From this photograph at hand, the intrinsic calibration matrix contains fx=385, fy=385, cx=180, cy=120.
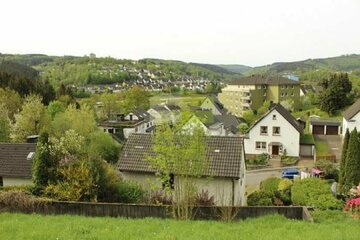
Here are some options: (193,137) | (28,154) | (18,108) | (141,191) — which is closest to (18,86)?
(18,108)

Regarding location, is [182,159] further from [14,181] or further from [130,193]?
[14,181]

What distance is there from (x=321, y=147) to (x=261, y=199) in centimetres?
2748

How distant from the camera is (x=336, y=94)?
62219mm

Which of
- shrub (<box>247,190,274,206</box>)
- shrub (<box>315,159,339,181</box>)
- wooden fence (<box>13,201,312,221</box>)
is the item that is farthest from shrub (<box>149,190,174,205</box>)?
shrub (<box>315,159,339,181</box>)

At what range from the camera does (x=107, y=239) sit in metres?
9.84

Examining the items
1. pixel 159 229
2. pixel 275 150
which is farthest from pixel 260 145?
pixel 159 229

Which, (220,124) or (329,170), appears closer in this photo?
(329,170)

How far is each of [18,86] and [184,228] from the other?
5698cm

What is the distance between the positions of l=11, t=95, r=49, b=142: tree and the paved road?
68.7 feet

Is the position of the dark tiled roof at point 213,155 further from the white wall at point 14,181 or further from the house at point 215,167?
the white wall at point 14,181

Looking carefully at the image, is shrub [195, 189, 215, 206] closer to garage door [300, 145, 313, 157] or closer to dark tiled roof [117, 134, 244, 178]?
dark tiled roof [117, 134, 244, 178]

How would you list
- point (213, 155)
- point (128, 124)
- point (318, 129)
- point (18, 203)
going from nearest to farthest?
point (18, 203), point (213, 155), point (318, 129), point (128, 124)

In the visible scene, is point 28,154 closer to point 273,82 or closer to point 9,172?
point 9,172

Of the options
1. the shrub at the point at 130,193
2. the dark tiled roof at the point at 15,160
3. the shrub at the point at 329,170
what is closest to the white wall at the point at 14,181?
the dark tiled roof at the point at 15,160
